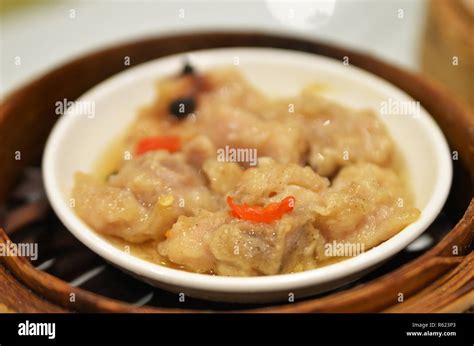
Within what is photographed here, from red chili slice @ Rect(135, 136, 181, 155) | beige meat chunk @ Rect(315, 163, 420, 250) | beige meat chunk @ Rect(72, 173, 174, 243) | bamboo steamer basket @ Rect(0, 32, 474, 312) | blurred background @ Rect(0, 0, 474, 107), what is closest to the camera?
bamboo steamer basket @ Rect(0, 32, 474, 312)

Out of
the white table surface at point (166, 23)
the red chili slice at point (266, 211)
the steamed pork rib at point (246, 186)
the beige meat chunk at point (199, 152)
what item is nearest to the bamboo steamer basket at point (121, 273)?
the steamed pork rib at point (246, 186)

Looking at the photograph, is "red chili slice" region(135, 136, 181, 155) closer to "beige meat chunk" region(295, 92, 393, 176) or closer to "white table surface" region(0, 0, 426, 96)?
"beige meat chunk" region(295, 92, 393, 176)

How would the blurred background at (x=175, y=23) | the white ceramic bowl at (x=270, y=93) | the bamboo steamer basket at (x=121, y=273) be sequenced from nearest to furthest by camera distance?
the bamboo steamer basket at (x=121, y=273), the white ceramic bowl at (x=270, y=93), the blurred background at (x=175, y=23)

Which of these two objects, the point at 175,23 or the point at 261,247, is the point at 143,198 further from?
the point at 175,23

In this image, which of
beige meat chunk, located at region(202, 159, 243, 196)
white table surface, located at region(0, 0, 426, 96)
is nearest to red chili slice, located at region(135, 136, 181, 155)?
beige meat chunk, located at region(202, 159, 243, 196)

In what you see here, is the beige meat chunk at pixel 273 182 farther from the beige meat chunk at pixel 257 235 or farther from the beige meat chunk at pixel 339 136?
the beige meat chunk at pixel 339 136
